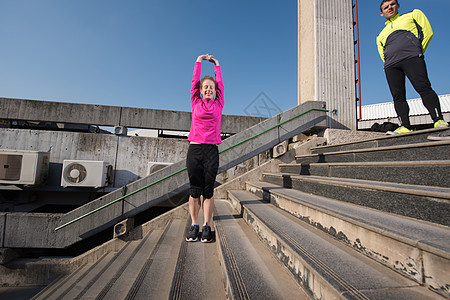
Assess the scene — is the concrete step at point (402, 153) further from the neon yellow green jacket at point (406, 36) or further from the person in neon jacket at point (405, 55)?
the neon yellow green jacket at point (406, 36)

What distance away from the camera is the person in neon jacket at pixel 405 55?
2.60m

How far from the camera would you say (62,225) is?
3.13m

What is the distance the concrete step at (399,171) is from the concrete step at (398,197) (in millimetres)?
85

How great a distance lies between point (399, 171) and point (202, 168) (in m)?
1.98

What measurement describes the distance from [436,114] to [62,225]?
574cm

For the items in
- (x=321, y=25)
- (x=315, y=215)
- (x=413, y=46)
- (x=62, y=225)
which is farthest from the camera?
(x=321, y=25)

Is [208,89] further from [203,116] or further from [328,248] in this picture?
[328,248]

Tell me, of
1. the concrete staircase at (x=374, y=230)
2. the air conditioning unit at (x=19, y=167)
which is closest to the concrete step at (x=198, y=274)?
the concrete staircase at (x=374, y=230)

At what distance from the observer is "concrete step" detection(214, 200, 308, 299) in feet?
3.76

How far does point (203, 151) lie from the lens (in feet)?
7.28

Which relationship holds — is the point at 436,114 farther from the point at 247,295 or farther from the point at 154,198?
the point at 154,198

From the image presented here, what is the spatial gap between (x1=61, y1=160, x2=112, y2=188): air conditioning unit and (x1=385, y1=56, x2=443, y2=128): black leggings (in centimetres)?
568

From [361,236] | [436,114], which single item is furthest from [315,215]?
[436,114]

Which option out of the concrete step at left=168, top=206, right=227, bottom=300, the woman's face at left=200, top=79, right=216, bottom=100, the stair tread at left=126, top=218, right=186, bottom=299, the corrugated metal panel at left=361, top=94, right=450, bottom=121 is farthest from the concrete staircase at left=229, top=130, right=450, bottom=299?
the corrugated metal panel at left=361, top=94, right=450, bottom=121
